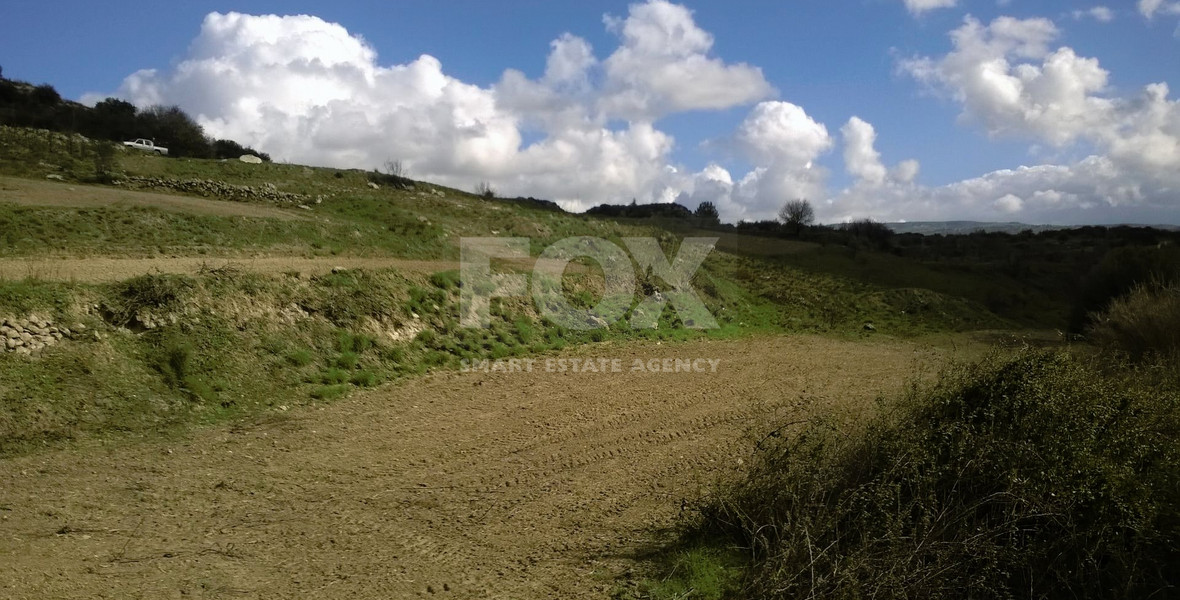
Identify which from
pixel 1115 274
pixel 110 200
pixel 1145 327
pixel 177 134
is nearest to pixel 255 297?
pixel 110 200

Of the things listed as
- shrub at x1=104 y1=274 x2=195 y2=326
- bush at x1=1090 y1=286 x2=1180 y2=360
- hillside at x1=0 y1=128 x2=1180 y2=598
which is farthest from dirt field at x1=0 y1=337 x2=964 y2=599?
bush at x1=1090 y1=286 x2=1180 y2=360

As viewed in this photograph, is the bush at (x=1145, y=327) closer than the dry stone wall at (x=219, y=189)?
Yes

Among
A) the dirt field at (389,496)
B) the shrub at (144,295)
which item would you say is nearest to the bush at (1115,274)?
the dirt field at (389,496)

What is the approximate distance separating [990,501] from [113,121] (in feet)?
163

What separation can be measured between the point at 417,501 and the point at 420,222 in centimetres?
1489

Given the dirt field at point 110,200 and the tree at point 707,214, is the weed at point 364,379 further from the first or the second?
the tree at point 707,214

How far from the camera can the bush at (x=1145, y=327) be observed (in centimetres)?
890

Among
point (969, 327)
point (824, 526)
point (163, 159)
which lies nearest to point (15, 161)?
point (163, 159)

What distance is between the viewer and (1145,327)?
9.45m

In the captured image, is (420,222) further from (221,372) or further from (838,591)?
(838,591)

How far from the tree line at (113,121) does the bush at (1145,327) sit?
3878 cm

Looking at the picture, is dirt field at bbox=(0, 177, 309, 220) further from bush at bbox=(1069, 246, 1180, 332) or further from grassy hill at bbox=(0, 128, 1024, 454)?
bush at bbox=(1069, 246, 1180, 332)

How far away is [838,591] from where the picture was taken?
4.56m

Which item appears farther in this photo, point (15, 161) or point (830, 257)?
point (830, 257)
